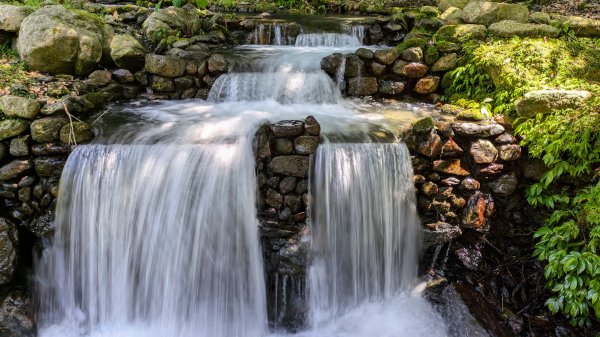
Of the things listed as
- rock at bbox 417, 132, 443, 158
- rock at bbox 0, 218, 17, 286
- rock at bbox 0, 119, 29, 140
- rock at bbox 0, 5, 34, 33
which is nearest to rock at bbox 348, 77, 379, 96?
rock at bbox 417, 132, 443, 158

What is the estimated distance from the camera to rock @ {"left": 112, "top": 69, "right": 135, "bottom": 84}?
6.23m

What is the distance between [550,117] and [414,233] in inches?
83.3

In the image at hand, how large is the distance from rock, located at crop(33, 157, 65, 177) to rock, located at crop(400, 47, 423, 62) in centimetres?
521

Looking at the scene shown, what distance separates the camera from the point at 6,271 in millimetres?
4066

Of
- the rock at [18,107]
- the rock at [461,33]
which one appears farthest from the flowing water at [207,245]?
the rock at [461,33]

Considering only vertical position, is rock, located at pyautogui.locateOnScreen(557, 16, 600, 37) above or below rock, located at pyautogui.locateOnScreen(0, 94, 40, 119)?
above

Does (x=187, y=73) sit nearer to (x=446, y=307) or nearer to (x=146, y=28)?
(x=146, y=28)

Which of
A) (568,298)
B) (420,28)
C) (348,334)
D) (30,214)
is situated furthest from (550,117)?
(30,214)

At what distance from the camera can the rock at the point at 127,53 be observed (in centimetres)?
625

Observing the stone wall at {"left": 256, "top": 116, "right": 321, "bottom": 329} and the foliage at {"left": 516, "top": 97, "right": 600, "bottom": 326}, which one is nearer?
the foliage at {"left": 516, "top": 97, "right": 600, "bottom": 326}

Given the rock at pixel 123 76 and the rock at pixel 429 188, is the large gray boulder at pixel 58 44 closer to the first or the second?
the rock at pixel 123 76

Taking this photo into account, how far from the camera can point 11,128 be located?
4.36m

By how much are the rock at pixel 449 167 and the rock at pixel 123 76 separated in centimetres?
488

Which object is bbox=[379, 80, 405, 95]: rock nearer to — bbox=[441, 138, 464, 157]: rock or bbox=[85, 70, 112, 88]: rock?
bbox=[441, 138, 464, 157]: rock
